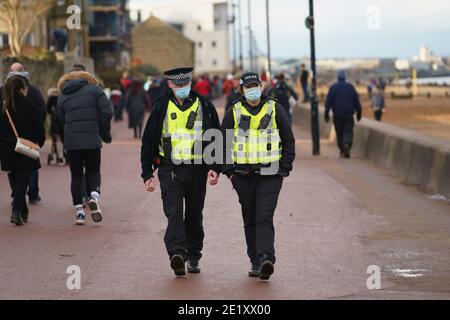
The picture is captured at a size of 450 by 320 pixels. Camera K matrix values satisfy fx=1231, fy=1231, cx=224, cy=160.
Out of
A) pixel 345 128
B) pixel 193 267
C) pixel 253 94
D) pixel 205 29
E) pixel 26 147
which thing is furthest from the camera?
pixel 205 29

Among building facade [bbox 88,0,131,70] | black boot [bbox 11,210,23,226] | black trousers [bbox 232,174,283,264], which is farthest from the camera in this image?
building facade [bbox 88,0,131,70]

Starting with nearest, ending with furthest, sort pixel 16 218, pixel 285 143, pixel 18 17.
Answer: pixel 285 143
pixel 16 218
pixel 18 17

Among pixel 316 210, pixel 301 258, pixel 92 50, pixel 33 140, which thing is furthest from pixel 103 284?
pixel 92 50

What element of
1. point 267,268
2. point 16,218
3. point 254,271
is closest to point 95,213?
point 16,218

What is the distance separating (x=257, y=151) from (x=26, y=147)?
462 centimetres

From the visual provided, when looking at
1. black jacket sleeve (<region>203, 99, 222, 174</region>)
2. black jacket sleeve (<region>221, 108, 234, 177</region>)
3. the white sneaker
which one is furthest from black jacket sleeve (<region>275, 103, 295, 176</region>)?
the white sneaker

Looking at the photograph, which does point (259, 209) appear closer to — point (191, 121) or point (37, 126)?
point (191, 121)

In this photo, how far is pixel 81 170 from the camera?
1391 cm

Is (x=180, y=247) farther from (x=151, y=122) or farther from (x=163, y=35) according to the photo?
(x=163, y=35)

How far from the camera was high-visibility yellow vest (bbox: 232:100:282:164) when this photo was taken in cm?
1013

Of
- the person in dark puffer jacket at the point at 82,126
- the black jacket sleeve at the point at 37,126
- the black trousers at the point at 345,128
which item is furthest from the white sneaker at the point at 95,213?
the black trousers at the point at 345,128

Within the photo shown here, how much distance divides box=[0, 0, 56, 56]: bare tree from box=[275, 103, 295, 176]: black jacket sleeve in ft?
87.4

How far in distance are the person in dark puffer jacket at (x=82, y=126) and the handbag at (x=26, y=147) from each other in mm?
458

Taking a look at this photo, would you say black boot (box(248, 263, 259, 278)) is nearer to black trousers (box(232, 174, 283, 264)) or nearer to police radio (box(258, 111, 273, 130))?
black trousers (box(232, 174, 283, 264))
